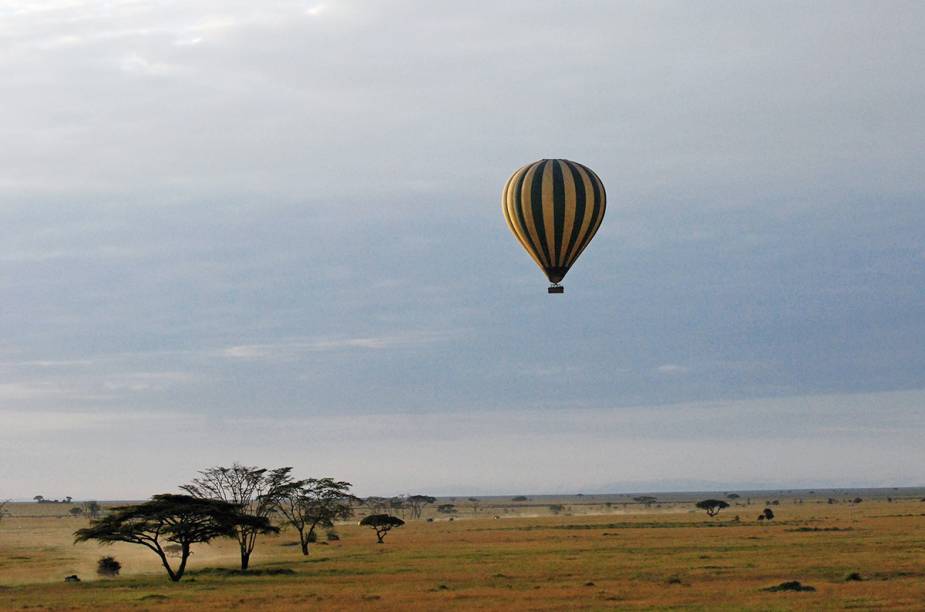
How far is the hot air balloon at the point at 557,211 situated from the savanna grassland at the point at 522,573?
15.9 metres

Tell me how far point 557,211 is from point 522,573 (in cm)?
1896

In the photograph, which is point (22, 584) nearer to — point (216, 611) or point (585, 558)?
point (216, 611)

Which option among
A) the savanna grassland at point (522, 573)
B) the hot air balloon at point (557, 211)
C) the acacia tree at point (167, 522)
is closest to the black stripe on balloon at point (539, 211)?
the hot air balloon at point (557, 211)

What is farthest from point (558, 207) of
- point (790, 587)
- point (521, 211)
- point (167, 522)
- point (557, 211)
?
point (167, 522)

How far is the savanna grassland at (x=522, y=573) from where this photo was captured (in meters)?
46.7

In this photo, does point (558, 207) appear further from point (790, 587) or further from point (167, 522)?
point (167, 522)

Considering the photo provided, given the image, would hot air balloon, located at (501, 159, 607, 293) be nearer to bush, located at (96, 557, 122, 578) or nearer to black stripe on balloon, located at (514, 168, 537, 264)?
black stripe on balloon, located at (514, 168, 537, 264)

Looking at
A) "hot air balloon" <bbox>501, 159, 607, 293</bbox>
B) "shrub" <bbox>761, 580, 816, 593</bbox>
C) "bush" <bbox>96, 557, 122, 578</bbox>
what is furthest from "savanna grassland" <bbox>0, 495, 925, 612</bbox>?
"hot air balloon" <bbox>501, 159, 607, 293</bbox>

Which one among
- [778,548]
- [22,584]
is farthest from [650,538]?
[22,584]

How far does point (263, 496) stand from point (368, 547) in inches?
406

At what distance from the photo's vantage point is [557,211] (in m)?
56.8

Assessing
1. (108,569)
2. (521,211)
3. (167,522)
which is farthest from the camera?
(108,569)

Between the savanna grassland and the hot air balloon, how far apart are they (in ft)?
52.3

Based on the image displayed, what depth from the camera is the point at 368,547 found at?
9562cm
